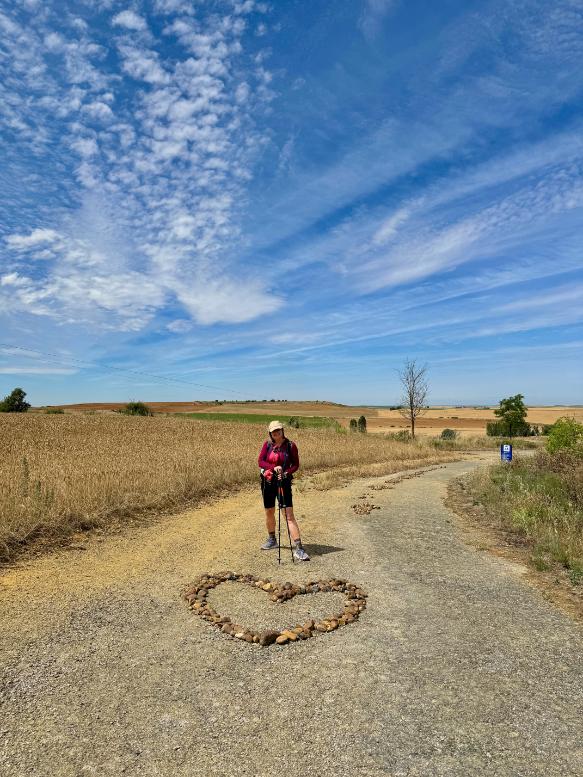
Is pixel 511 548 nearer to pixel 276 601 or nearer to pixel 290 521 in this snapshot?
pixel 290 521

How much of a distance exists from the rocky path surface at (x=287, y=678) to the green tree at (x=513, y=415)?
5269 centimetres

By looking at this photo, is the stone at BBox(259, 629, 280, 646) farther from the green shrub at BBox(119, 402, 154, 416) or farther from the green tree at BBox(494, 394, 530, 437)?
the green shrub at BBox(119, 402, 154, 416)

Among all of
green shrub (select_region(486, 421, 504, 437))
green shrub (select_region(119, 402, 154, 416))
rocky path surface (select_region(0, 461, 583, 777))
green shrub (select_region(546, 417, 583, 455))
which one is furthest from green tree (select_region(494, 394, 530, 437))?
rocky path surface (select_region(0, 461, 583, 777))

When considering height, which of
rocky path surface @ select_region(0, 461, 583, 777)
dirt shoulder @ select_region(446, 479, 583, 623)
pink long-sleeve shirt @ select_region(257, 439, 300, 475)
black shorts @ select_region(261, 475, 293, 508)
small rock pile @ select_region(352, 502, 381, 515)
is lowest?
dirt shoulder @ select_region(446, 479, 583, 623)

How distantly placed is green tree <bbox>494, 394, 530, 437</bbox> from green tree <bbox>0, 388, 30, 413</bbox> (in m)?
57.3

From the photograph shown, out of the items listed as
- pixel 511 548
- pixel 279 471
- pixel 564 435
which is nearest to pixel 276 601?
pixel 279 471

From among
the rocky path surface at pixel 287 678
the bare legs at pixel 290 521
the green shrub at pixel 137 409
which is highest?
the green shrub at pixel 137 409

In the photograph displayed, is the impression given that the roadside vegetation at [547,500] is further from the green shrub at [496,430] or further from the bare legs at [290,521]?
the green shrub at [496,430]

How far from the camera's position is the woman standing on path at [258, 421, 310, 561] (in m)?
8.11

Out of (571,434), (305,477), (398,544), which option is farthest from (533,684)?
(571,434)

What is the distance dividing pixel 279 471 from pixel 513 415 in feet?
178

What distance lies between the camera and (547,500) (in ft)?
40.5

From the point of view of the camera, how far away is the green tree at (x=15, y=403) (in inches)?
2234

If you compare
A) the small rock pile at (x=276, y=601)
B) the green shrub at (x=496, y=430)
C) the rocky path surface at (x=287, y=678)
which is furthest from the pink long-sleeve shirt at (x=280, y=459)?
the green shrub at (x=496, y=430)
